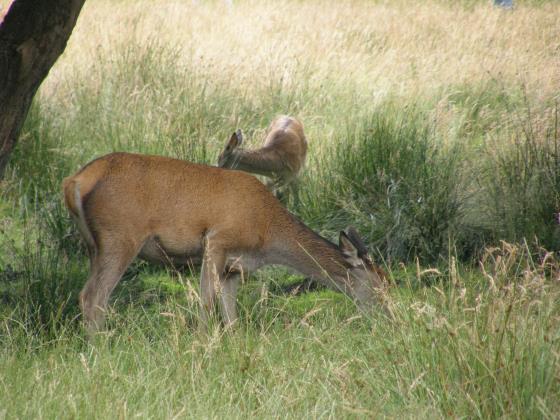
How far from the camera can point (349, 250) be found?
6824 millimetres

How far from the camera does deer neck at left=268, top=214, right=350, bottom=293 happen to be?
23.2 ft

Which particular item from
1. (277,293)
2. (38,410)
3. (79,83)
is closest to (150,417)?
(38,410)

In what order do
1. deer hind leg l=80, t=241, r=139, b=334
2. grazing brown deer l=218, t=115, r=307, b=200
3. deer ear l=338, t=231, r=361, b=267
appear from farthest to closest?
1. grazing brown deer l=218, t=115, r=307, b=200
2. deer ear l=338, t=231, r=361, b=267
3. deer hind leg l=80, t=241, r=139, b=334

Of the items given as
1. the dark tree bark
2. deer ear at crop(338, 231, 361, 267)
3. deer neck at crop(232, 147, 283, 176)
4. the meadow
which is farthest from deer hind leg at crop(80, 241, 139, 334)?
deer neck at crop(232, 147, 283, 176)

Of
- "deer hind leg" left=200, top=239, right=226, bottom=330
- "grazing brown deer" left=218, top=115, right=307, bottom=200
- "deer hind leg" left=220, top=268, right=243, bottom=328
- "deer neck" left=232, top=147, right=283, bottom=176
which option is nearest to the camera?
"deer hind leg" left=200, top=239, right=226, bottom=330

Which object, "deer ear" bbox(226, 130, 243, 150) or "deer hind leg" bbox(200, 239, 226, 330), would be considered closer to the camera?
"deer hind leg" bbox(200, 239, 226, 330)

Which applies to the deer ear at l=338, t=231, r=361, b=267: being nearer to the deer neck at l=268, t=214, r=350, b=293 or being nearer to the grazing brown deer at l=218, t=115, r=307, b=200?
the deer neck at l=268, t=214, r=350, b=293

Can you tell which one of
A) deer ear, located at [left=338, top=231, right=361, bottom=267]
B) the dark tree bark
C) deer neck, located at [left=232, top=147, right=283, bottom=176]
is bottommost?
deer neck, located at [left=232, top=147, right=283, bottom=176]

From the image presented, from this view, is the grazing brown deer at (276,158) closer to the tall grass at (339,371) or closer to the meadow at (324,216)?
the meadow at (324,216)

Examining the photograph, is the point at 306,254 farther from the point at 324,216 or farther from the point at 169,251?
the point at 324,216

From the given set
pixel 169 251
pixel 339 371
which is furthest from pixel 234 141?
pixel 339 371

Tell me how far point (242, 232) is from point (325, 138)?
Answer: 4121 mm

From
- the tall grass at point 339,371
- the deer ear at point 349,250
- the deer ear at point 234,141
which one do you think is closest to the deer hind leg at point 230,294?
the deer ear at point 349,250

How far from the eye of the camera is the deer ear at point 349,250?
6785 mm
